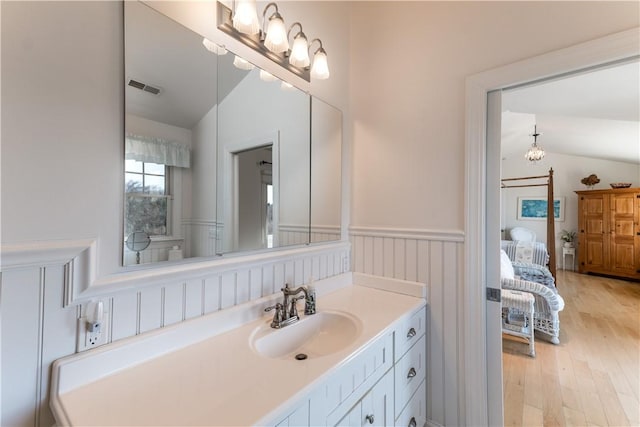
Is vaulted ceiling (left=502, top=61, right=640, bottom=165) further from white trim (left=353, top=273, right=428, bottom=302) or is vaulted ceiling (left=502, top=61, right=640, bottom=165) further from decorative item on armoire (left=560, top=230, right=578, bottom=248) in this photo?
decorative item on armoire (left=560, top=230, right=578, bottom=248)

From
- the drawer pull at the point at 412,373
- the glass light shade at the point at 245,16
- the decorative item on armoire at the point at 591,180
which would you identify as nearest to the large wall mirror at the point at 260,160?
the glass light shade at the point at 245,16

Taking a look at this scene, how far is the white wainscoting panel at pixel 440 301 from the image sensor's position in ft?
4.81

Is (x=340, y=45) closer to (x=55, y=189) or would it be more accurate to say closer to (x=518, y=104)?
(x=55, y=189)

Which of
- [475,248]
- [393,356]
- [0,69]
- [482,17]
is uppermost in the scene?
[482,17]

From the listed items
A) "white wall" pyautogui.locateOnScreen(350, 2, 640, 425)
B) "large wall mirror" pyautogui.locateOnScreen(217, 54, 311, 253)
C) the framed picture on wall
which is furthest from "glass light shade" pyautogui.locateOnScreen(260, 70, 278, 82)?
the framed picture on wall

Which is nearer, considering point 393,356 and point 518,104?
point 393,356

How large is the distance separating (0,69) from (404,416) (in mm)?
1876

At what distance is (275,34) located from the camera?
1.24 m

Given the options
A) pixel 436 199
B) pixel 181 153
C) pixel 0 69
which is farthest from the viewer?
pixel 436 199

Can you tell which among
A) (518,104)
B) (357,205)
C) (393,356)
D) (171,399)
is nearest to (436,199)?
(357,205)

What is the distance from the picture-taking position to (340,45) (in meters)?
1.82

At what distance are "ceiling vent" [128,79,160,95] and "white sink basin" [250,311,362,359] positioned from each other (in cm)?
97

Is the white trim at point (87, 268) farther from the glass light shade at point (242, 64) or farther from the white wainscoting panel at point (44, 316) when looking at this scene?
the glass light shade at point (242, 64)

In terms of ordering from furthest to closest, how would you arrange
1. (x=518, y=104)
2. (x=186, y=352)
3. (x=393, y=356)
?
(x=518, y=104) → (x=393, y=356) → (x=186, y=352)
